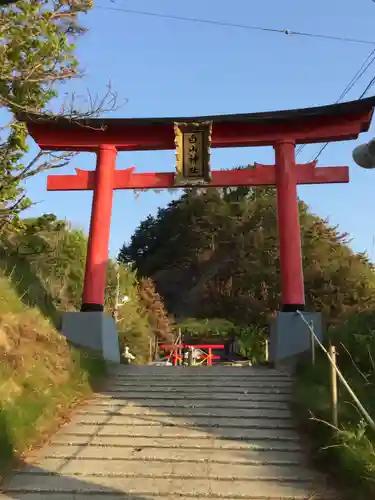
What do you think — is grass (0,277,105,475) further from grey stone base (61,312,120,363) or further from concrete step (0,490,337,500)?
grey stone base (61,312,120,363)

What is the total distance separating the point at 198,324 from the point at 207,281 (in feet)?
9.69

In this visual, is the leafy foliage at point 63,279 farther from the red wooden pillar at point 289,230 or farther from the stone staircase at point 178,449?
the red wooden pillar at point 289,230

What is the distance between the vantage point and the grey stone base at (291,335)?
9219 millimetres

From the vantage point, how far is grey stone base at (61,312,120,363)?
952 cm

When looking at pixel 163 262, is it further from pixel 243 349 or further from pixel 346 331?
pixel 346 331

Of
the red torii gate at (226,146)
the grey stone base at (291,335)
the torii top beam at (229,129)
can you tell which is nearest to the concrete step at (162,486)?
the grey stone base at (291,335)

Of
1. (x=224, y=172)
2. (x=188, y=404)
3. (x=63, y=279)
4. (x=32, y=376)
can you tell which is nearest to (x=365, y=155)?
(x=188, y=404)

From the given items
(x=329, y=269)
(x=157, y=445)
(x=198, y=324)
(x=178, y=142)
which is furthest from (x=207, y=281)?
(x=157, y=445)

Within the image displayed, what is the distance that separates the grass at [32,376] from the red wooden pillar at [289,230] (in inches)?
144

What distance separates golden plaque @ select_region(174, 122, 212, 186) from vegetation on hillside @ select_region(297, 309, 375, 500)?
418 centimetres

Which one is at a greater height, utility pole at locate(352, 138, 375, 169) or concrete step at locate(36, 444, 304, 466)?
utility pole at locate(352, 138, 375, 169)

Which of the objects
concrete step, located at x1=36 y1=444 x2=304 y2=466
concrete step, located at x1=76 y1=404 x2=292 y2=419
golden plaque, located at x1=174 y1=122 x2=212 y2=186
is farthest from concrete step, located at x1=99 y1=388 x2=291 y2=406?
golden plaque, located at x1=174 y1=122 x2=212 y2=186

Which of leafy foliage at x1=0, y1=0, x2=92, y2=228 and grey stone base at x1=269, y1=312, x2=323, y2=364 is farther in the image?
grey stone base at x1=269, y1=312, x2=323, y2=364

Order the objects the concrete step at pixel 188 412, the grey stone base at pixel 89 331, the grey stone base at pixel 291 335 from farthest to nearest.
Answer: the grey stone base at pixel 89 331 → the grey stone base at pixel 291 335 → the concrete step at pixel 188 412
